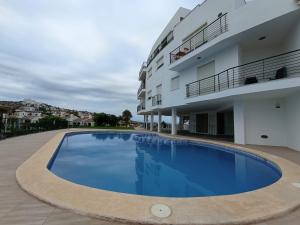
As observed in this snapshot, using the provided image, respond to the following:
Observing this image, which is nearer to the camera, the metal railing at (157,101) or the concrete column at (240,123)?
the concrete column at (240,123)

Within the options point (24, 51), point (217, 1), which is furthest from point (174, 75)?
point (24, 51)

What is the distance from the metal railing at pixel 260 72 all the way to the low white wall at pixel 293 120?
1.25 m

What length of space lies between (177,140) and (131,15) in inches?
385

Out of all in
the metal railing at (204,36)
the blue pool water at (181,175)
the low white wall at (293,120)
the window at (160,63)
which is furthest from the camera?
the window at (160,63)

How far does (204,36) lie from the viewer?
47.6 feet

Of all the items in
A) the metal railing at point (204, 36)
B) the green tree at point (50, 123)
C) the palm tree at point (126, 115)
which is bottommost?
the green tree at point (50, 123)

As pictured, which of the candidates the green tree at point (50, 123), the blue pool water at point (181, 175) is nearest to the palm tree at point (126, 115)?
the green tree at point (50, 123)

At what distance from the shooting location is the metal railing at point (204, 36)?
12.0 m

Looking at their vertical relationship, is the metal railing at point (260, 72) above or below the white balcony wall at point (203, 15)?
below

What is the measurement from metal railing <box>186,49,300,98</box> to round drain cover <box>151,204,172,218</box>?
9.13m

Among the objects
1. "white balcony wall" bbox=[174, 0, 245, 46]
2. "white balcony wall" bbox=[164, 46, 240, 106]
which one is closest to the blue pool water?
"white balcony wall" bbox=[164, 46, 240, 106]

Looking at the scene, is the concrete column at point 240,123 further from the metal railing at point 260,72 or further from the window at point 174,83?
the window at point 174,83

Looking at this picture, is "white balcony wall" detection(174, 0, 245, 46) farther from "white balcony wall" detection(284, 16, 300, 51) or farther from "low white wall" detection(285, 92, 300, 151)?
"low white wall" detection(285, 92, 300, 151)

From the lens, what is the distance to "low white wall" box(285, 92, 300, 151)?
30.5ft
